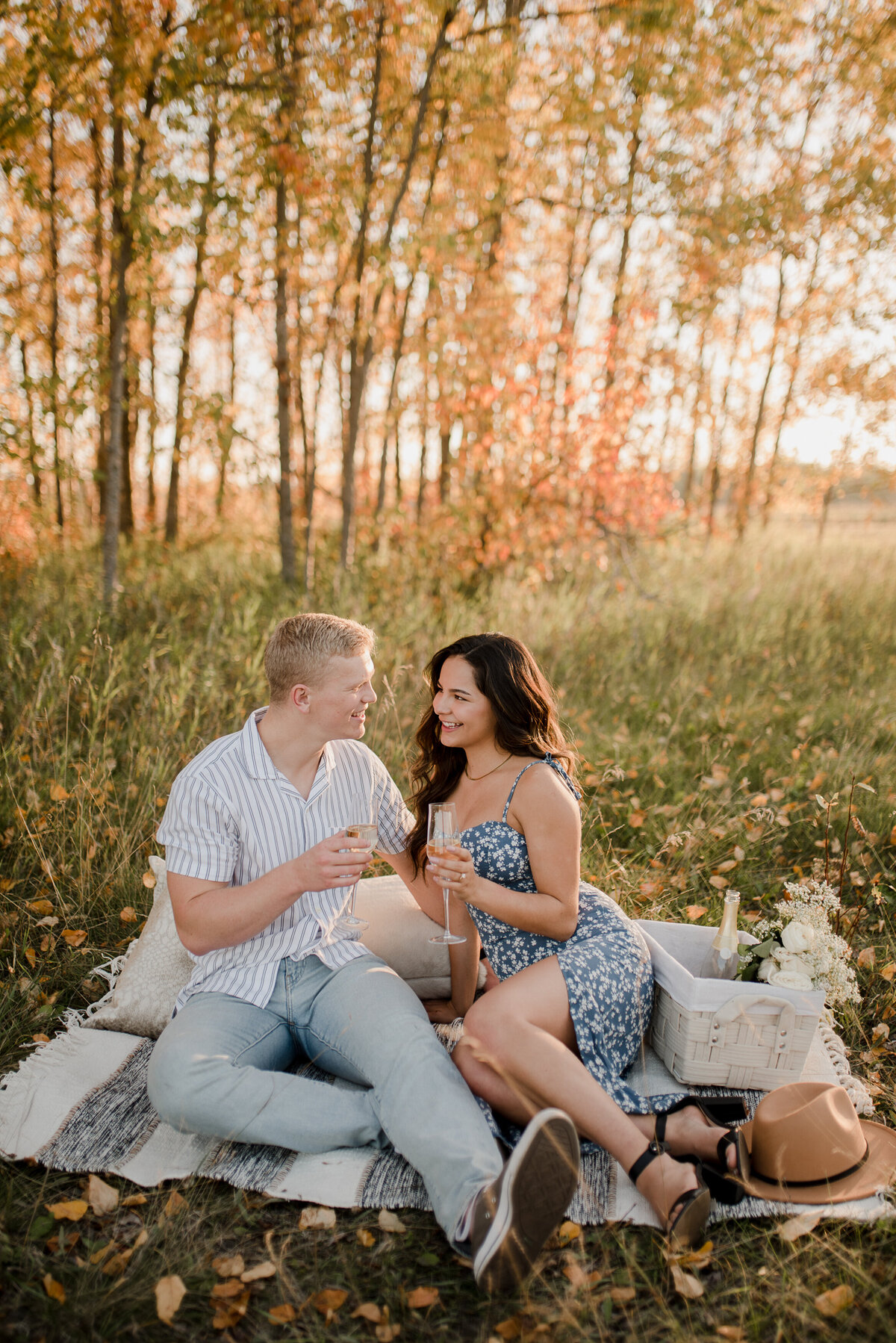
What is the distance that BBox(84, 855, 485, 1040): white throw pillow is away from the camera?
9.48 feet

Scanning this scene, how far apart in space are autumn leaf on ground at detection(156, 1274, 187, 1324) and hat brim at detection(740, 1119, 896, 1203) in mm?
1407

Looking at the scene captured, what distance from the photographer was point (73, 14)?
4898 mm

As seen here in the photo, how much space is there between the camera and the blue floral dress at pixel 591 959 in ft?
8.20

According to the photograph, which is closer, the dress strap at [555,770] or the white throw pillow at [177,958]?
the dress strap at [555,770]

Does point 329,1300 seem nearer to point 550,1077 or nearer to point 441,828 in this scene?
point 550,1077

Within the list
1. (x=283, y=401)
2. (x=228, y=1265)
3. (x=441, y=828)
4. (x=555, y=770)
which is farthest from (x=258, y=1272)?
(x=283, y=401)

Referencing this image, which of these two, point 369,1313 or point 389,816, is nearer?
point 369,1313

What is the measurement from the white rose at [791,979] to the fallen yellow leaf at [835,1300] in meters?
0.83

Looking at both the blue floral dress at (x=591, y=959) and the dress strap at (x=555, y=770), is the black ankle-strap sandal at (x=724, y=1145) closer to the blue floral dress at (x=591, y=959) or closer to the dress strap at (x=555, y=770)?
the blue floral dress at (x=591, y=959)

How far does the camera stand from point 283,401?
21.7 feet

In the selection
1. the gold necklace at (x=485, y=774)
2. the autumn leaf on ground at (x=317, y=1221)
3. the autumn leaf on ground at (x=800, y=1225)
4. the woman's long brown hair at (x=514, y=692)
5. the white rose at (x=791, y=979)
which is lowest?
the autumn leaf on ground at (x=317, y=1221)

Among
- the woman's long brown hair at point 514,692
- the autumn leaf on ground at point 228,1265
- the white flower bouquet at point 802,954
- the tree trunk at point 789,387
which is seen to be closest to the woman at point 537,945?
the woman's long brown hair at point 514,692

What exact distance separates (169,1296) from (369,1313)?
0.46 meters

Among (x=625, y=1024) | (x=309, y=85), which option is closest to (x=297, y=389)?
(x=309, y=85)
